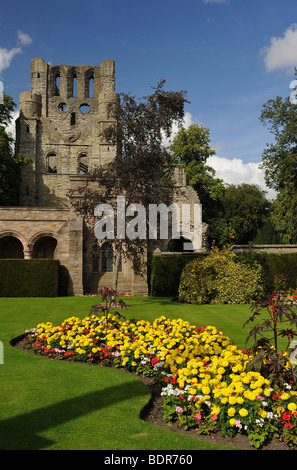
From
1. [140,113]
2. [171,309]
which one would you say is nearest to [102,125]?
[140,113]

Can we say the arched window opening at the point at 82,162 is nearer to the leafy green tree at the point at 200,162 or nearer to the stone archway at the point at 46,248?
the leafy green tree at the point at 200,162

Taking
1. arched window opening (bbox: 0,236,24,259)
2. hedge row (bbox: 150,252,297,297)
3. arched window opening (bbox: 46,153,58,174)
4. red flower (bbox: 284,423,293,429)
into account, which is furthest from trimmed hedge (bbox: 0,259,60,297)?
arched window opening (bbox: 46,153,58,174)

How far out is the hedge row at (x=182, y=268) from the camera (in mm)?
19594

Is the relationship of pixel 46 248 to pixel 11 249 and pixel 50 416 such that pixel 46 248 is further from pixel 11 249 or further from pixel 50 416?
pixel 50 416

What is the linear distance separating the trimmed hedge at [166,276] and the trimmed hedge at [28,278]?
4823 millimetres

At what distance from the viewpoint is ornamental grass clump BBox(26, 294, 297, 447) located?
15.4 ft

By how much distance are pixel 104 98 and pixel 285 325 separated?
34.9 metres

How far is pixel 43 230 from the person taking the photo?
955 inches

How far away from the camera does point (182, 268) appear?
20.3 metres

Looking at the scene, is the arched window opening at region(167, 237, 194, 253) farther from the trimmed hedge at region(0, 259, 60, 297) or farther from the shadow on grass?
the shadow on grass

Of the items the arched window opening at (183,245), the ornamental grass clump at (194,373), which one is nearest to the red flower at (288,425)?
the ornamental grass clump at (194,373)

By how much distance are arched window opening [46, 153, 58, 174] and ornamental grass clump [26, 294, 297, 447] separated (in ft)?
114

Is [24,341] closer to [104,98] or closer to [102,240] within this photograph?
[102,240]


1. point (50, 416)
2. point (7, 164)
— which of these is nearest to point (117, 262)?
point (50, 416)
